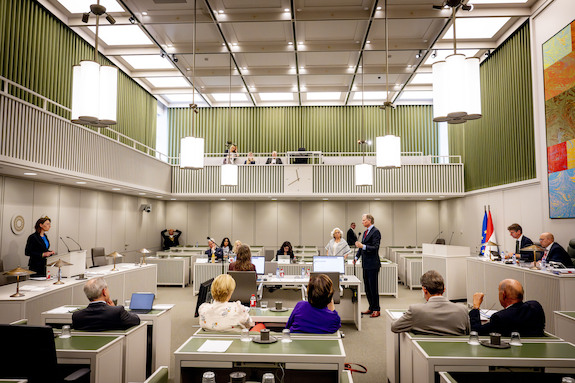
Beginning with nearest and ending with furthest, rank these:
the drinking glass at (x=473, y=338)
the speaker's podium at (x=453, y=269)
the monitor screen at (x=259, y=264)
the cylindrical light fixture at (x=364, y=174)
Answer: the drinking glass at (x=473, y=338) < the monitor screen at (x=259, y=264) < the cylindrical light fixture at (x=364, y=174) < the speaker's podium at (x=453, y=269)

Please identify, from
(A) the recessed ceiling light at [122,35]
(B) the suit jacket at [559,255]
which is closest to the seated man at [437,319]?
(B) the suit jacket at [559,255]

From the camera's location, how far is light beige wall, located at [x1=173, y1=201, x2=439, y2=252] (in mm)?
14086

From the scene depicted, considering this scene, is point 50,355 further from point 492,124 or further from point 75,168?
point 492,124

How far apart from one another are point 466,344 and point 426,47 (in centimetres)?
838

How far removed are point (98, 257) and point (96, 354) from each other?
270 inches

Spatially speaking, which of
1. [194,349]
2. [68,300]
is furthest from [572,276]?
[68,300]

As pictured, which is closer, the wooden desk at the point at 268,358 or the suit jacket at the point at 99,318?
the wooden desk at the point at 268,358

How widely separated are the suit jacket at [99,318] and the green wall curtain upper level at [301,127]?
471 inches

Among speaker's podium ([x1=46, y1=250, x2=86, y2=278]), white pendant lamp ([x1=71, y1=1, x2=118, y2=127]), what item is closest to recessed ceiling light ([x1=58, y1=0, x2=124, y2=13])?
speaker's podium ([x1=46, y1=250, x2=86, y2=278])

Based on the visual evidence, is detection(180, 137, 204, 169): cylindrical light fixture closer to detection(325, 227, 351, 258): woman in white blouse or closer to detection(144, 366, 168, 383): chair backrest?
detection(325, 227, 351, 258): woman in white blouse

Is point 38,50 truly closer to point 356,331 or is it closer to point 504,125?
point 356,331

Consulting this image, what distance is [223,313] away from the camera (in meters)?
3.58

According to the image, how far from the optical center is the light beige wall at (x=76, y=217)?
737cm

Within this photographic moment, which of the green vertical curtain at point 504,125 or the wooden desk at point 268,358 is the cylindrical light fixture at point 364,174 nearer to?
the green vertical curtain at point 504,125
